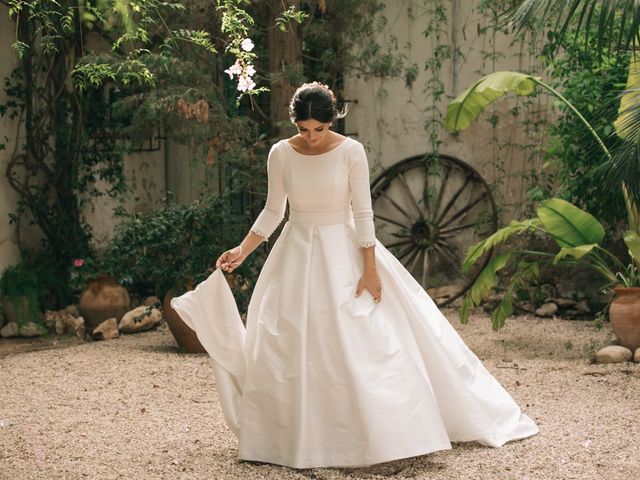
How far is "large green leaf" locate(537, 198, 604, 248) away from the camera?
237 inches

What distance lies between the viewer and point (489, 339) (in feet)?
22.2

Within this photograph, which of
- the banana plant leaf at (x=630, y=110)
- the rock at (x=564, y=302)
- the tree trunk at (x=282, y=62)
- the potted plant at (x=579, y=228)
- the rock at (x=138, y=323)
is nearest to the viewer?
the banana plant leaf at (x=630, y=110)

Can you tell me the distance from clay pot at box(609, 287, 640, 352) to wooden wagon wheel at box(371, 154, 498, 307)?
88.4 inches

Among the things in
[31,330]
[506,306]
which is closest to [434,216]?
[506,306]

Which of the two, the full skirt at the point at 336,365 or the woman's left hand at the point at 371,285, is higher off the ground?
the woman's left hand at the point at 371,285

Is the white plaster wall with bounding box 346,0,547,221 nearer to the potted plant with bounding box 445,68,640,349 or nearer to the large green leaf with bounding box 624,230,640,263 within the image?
the potted plant with bounding box 445,68,640,349

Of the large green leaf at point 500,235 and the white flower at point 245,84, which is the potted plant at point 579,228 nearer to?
the large green leaf at point 500,235

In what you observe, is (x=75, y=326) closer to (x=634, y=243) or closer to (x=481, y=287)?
(x=481, y=287)

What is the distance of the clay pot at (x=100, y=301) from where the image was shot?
7.46m

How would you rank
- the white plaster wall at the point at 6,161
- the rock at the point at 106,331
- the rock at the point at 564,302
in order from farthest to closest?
the rock at the point at 564,302, the white plaster wall at the point at 6,161, the rock at the point at 106,331

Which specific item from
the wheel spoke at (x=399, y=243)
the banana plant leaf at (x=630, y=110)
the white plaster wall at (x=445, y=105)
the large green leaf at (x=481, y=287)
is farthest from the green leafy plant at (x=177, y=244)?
the banana plant leaf at (x=630, y=110)

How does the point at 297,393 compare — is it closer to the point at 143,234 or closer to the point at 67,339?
the point at 143,234

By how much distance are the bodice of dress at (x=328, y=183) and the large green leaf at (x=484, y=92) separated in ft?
9.27

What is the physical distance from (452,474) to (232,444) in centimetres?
107
